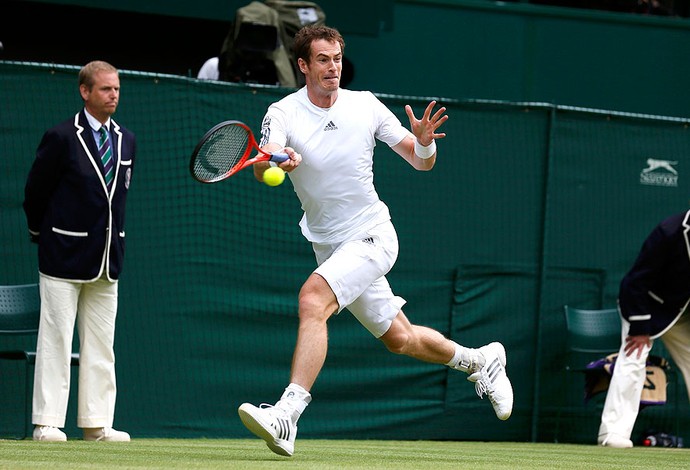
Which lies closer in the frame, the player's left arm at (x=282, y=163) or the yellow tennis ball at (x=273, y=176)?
the yellow tennis ball at (x=273, y=176)

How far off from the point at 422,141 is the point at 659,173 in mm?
4642

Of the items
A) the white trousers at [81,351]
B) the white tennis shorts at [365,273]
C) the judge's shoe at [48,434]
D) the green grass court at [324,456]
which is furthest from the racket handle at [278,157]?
the judge's shoe at [48,434]

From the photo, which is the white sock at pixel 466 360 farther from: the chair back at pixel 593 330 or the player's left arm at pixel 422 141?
the chair back at pixel 593 330

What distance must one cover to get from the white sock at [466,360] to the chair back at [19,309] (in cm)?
293

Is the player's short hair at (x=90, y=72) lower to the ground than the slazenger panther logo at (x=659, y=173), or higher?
higher

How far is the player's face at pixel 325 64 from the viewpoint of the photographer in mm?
6789

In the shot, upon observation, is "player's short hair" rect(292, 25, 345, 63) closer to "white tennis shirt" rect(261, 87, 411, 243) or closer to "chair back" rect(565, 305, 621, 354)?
"white tennis shirt" rect(261, 87, 411, 243)

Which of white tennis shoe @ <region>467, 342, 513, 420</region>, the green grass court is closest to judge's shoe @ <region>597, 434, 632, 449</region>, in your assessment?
the green grass court

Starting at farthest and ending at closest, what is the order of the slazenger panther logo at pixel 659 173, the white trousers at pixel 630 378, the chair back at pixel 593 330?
the slazenger panther logo at pixel 659 173 < the chair back at pixel 593 330 < the white trousers at pixel 630 378

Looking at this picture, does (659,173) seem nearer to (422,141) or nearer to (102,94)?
(422,141)

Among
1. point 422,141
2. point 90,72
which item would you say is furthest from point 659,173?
point 90,72

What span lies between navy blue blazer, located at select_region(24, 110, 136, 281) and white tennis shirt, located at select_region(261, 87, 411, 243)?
1624 millimetres

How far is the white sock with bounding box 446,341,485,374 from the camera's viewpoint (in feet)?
24.2

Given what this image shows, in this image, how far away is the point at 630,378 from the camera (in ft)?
30.9
